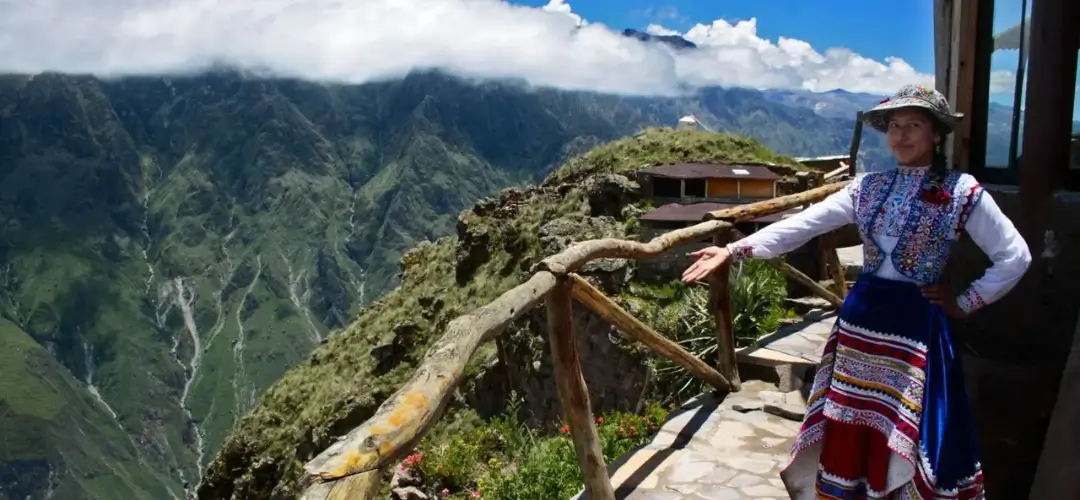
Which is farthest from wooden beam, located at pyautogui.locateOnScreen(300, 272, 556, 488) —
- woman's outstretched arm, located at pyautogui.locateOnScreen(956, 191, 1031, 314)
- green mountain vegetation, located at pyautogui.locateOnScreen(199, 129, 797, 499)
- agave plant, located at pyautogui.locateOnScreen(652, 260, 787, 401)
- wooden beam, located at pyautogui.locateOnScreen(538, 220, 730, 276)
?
green mountain vegetation, located at pyautogui.locateOnScreen(199, 129, 797, 499)

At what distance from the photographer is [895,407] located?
322 cm

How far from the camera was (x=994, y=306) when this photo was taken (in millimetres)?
4168

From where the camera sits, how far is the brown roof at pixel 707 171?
19891 mm

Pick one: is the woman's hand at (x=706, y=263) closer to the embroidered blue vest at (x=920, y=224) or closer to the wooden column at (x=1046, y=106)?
the embroidered blue vest at (x=920, y=224)

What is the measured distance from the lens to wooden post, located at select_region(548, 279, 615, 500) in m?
4.35

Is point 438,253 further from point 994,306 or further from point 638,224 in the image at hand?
point 994,306

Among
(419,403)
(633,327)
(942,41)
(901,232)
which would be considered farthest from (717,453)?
(942,41)

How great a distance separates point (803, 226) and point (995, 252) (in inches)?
30.7

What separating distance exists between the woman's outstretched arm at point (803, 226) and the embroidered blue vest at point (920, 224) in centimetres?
10

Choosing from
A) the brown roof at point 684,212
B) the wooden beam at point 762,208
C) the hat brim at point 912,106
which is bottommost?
the brown roof at point 684,212

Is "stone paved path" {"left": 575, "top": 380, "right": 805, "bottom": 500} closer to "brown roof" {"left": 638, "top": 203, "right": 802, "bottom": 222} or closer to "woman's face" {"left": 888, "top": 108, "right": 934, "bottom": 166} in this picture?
"woman's face" {"left": 888, "top": 108, "right": 934, "bottom": 166}

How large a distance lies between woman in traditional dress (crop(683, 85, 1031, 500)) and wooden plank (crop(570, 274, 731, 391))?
1.56 m

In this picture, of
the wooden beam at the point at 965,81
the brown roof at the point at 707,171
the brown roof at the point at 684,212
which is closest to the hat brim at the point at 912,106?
the wooden beam at the point at 965,81

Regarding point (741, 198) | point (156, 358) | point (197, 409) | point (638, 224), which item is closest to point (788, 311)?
point (638, 224)
